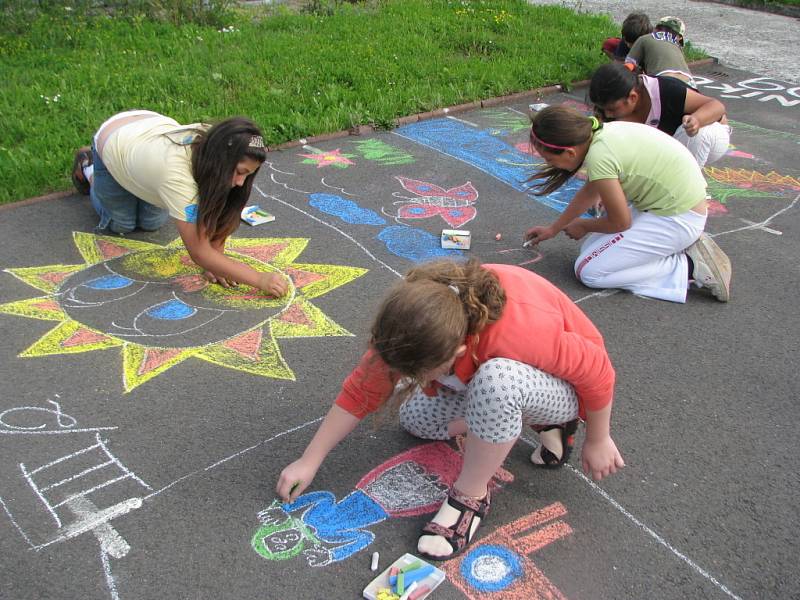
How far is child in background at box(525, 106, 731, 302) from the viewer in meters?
3.31

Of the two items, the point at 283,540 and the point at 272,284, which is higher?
the point at 272,284

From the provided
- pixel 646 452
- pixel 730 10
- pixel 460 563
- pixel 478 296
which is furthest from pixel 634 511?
pixel 730 10

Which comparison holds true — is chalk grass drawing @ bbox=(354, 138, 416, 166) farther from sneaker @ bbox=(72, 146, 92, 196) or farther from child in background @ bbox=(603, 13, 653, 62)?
child in background @ bbox=(603, 13, 653, 62)

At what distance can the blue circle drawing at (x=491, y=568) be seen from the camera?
1996 mm

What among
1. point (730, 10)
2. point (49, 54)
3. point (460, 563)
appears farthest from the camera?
point (730, 10)

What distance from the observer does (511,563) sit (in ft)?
6.76

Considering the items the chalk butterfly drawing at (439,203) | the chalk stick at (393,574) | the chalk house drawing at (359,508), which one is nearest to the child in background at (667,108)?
the chalk butterfly drawing at (439,203)

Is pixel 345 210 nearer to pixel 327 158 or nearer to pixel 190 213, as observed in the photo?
pixel 327 158

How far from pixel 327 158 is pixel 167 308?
6.97 feet

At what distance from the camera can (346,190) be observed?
4.49 meters

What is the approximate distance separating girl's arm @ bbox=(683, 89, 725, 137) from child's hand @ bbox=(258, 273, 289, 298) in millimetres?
2636

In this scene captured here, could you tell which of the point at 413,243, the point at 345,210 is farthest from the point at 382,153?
the point at 413,243

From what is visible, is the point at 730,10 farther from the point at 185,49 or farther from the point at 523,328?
the point at 523,328

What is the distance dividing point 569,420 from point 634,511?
39cm
